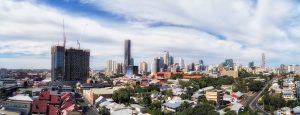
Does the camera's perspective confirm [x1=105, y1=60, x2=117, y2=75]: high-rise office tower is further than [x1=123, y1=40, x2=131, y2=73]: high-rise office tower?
Yes

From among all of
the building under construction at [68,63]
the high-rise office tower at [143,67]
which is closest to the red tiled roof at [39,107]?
the building under construction at [68,63]

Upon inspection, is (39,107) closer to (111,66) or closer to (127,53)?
(127,53)

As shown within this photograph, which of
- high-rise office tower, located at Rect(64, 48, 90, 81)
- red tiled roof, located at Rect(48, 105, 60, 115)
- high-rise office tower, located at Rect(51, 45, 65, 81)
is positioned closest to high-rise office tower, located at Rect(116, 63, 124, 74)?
high-rise office tower, located at Rect(64, 48, 90, 81)

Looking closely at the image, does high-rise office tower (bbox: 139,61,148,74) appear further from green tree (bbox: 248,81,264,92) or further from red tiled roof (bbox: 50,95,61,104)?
red tiled roof (bbox: 50,95,61,104)

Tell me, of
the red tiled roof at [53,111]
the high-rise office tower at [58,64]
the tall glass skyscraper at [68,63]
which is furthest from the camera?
the tall glass skyscraper at [68,63]

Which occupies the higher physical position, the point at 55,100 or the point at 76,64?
the point at 76,64

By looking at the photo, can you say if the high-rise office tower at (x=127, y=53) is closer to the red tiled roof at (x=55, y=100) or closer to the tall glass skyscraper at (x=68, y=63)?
the tall glass skyscraper at (x=68, y=63)

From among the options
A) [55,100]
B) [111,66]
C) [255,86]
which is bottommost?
[255,86]

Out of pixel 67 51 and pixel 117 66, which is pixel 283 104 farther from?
pixel 117 66

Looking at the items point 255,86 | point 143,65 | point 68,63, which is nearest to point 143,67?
point 143,65
